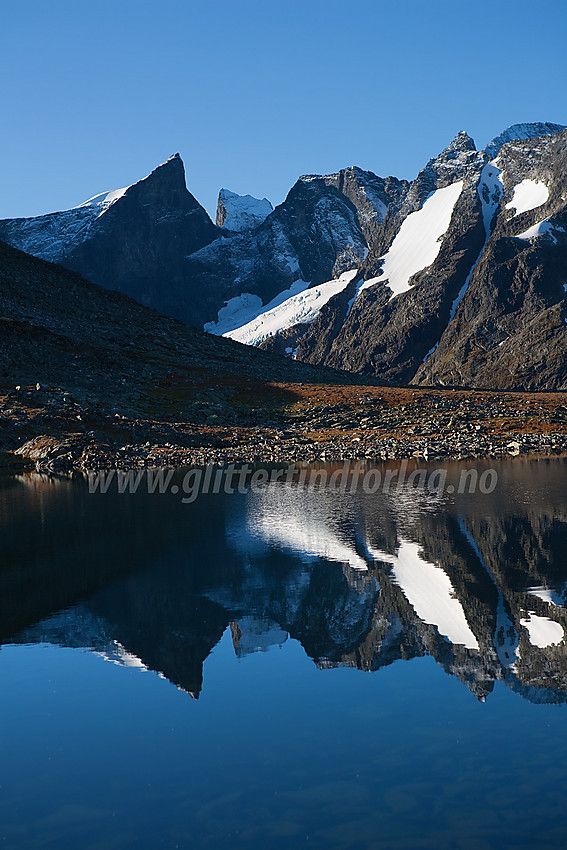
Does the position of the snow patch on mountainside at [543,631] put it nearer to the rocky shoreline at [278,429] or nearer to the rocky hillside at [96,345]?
the rocky shoreline at [278,429]

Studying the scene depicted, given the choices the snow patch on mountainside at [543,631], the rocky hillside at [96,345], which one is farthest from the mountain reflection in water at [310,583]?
the rocky hillside at [96,345]

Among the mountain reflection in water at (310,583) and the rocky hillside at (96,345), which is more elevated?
the rocky hillside at (96,345)

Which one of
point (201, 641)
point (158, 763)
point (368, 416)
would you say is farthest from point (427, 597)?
point (368, 416)

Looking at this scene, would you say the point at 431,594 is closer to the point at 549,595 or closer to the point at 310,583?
the point at 549,595

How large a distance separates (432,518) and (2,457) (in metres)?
52.8

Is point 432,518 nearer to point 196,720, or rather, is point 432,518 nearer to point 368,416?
point 196,720

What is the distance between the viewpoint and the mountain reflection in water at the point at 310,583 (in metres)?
23.5

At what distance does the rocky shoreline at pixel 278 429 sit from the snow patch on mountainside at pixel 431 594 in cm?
4883

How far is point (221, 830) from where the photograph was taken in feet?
46.5

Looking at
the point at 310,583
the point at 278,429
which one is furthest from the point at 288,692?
the point at 278,429

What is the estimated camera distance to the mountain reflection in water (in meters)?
23.5

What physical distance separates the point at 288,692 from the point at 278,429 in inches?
3335

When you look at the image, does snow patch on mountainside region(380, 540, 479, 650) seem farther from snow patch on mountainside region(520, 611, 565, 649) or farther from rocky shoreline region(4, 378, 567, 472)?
rocky shoreline region(4, 378, 567, 472)

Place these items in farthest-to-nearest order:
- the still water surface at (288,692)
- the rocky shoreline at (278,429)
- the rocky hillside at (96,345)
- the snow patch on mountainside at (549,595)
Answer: the rocky hillside at (96,345), the rocky shoreline at (278,429), the snow patch on mountainside at (549,595), the still water surface at (288,692)
